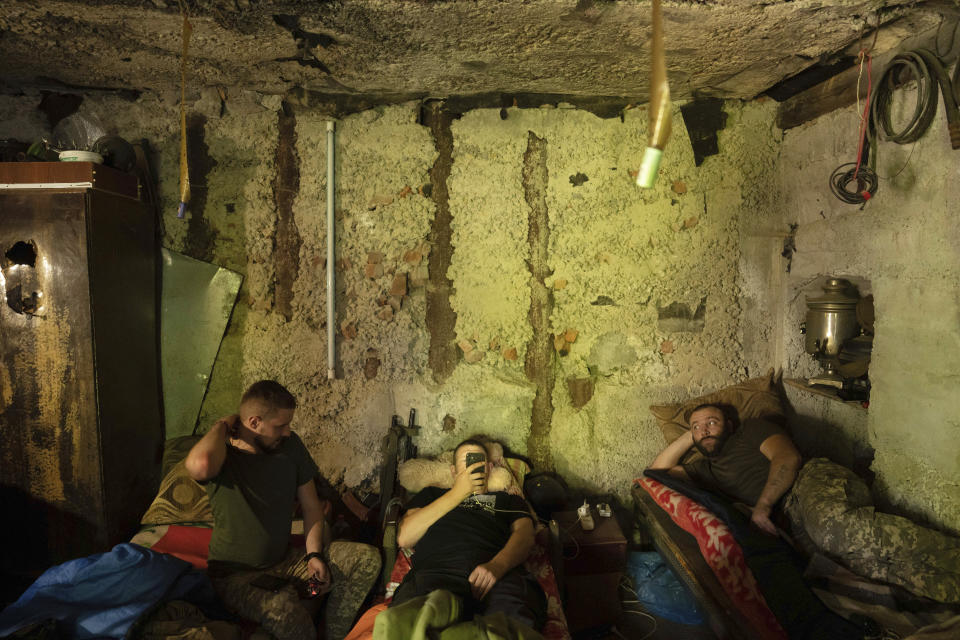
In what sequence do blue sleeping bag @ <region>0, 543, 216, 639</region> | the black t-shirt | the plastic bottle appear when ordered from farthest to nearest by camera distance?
the plastic bottle → the black t-shirt → blue sleeping bag @ <region>0, 543, 216, 639</region>

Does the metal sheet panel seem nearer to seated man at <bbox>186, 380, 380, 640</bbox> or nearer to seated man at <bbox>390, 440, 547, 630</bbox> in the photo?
seated man at <bbox>186, 380, 380, 640</bbox>

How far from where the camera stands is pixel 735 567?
233cm

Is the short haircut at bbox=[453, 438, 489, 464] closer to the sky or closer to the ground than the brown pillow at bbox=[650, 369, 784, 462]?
closer to the ground

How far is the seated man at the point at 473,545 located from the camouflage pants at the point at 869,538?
4.32 ft

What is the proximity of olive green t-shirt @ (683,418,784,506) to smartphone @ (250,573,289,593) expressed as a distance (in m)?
2.36

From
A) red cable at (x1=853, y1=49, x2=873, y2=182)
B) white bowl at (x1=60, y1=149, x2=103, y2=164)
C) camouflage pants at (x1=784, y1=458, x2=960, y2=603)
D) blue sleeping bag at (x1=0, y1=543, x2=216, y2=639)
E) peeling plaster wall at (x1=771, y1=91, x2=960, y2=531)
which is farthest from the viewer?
white bowl at (x1=60, y1=149, x2=103, y2=164)

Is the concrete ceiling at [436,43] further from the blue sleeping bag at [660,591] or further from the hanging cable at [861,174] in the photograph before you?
the blue sleeping bag at [660,591]

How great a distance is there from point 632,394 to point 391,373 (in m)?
1.61

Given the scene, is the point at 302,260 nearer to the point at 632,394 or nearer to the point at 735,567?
the point at 632,394

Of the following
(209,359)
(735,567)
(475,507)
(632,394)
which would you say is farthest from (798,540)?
(209,359)

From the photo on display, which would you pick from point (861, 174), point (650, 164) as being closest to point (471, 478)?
point (650, 164)

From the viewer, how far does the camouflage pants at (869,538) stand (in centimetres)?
199

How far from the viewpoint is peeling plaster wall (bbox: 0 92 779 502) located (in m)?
3.21

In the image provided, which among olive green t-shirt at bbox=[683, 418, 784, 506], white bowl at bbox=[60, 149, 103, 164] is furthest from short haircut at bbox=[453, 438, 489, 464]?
white bowl at bbox=[60, 149, 103, 164]
